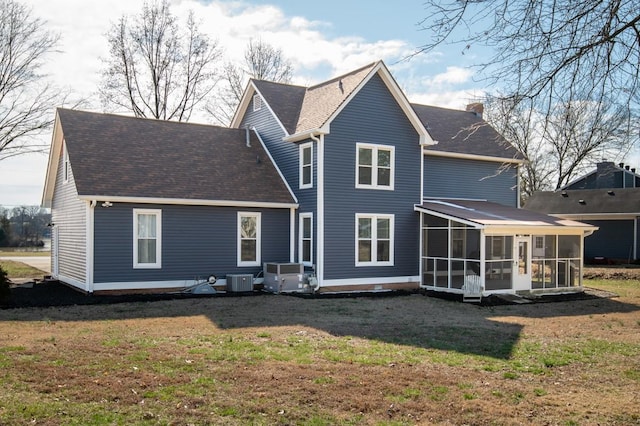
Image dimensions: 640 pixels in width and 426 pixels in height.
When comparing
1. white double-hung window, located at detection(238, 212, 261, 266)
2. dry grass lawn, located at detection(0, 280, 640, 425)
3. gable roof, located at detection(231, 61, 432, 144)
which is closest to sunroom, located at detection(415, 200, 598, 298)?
gable roof, located at detection(231, 61, 432, 144)

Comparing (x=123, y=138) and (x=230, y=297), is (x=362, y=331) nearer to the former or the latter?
(x=230, y=297)

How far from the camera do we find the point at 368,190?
21156mm

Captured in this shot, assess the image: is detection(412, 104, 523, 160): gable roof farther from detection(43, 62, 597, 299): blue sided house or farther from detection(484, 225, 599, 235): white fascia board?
detection(484, 225, 599, 235): white fascia board

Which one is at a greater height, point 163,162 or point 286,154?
point 286,154

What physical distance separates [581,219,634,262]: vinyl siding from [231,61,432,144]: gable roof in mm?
19445

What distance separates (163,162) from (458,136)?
1245 cm

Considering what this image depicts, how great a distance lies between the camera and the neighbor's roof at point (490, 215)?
786 inches

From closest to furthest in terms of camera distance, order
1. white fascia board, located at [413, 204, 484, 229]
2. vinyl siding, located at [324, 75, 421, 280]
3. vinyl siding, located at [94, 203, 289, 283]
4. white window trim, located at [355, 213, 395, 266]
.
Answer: vinyl siding, located at [94, 203, 289, 283] < white fascia board, located at [413, 204, 484, 229] < vinyl siding, located at [324, 75, 421, 280] < white window trim, located at [355, 213, 395, 266]

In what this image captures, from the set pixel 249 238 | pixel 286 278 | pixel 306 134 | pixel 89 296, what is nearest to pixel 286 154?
pixel 306 134

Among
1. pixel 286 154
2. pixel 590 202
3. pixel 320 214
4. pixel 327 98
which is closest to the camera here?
pixel 320 214

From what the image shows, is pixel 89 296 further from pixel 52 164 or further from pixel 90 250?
pixel 52 164

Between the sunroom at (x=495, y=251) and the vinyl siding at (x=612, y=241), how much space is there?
1405cm

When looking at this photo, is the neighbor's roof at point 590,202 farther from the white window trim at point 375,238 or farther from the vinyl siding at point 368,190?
the white window trim at point 375,238

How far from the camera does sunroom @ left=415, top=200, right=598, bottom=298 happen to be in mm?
20094
